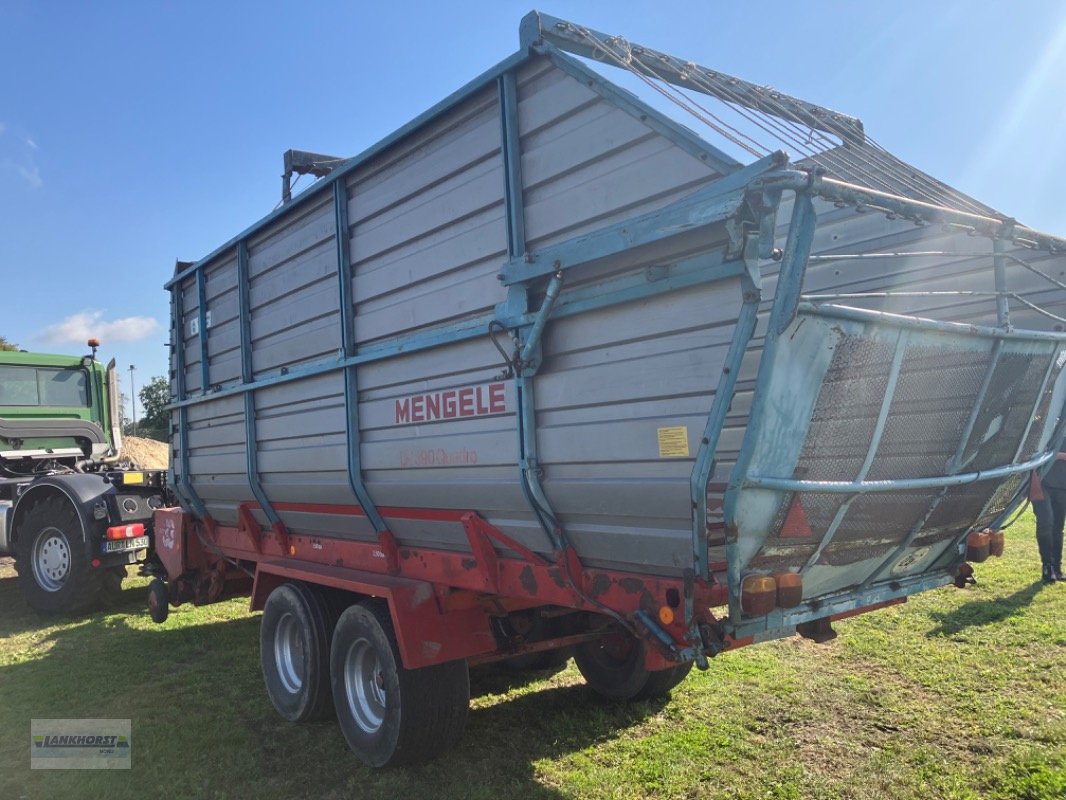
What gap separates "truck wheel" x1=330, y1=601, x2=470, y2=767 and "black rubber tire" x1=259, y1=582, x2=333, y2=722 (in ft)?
0.78

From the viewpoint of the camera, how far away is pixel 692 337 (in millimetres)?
2670

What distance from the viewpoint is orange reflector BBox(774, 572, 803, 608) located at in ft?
8.66

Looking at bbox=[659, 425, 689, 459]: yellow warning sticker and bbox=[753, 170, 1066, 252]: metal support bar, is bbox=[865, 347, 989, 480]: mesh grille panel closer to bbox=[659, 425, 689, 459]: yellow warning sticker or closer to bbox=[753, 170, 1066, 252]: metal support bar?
bbox=[753, 170, 1066, 252]: metal support bar

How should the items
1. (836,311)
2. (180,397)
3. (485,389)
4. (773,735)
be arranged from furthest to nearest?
(180,397) < (773,735) < (485,389) < (836,311)

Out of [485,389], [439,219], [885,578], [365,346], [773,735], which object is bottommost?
[773,735]

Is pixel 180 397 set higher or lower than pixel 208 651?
higher

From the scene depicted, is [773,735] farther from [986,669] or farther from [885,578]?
[986,669]

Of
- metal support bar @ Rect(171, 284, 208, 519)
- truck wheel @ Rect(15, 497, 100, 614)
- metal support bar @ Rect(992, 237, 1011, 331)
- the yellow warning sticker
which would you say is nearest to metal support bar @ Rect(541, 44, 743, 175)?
the yellow warning sticker

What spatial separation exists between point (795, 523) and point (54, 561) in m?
7.60

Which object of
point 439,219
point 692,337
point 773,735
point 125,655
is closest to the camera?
point 692,337

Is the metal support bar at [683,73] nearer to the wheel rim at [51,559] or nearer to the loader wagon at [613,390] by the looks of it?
the loader wagon at [613,390]

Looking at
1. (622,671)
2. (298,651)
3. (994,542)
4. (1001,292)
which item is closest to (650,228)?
(1001,292)

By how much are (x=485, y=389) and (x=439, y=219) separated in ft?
2.88

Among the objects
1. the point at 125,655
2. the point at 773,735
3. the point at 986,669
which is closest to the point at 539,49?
A: the point at 773,735
